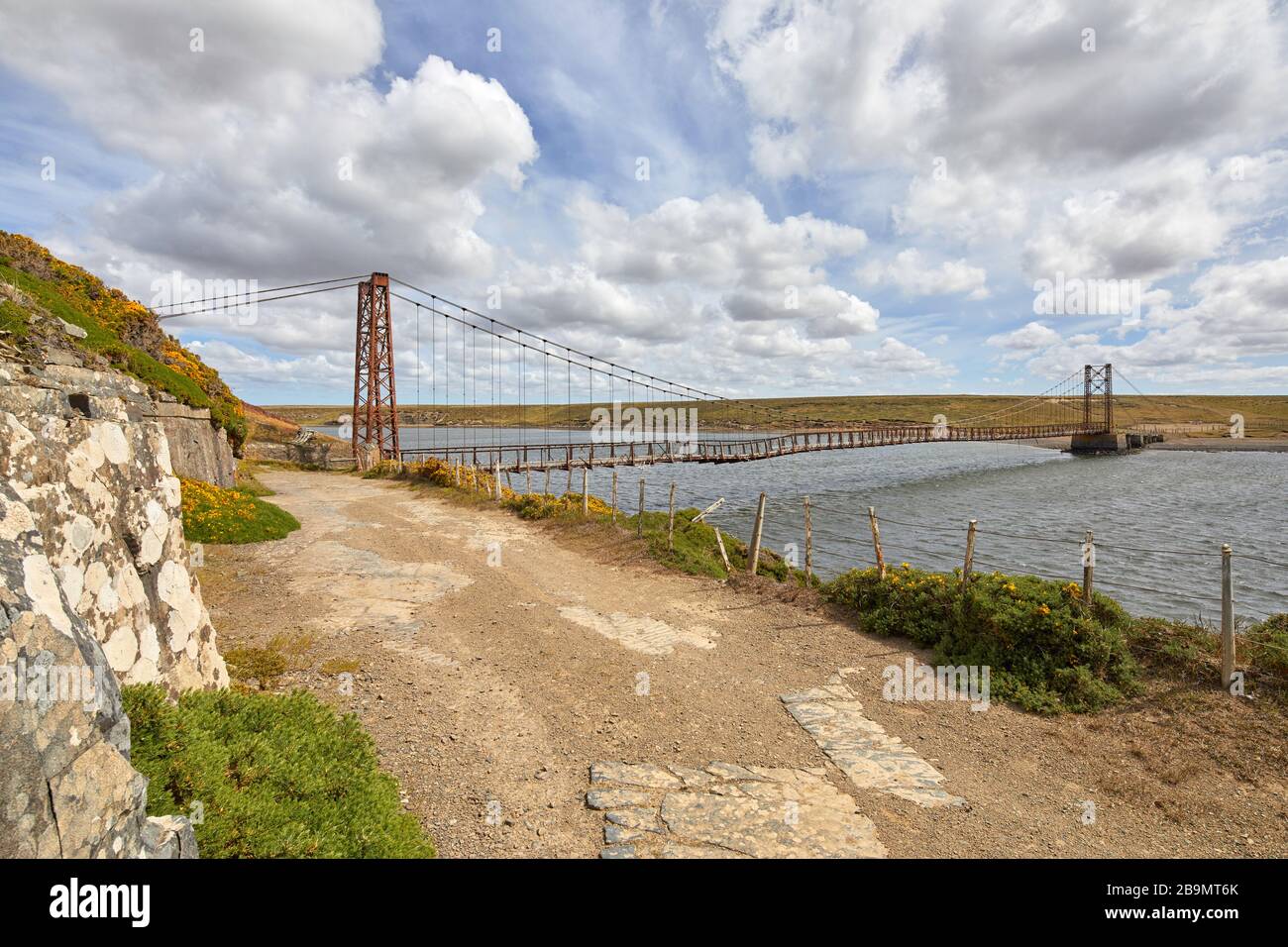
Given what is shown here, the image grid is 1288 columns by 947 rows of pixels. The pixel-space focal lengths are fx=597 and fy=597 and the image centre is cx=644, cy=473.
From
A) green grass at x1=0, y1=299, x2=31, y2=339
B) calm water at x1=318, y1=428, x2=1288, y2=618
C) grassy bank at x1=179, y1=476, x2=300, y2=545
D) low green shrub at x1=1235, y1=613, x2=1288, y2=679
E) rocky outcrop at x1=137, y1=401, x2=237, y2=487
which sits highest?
green grass at x1=0, y1=299, x2=31, y2=339

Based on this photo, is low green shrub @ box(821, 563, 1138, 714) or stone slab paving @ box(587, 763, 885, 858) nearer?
stone slab paving @ box(587, 763, 885, 858)

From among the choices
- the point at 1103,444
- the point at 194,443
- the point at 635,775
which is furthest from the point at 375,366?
the point at 1103,444

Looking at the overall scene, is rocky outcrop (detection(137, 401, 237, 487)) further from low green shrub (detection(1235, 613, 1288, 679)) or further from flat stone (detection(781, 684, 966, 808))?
low green shrub (detection(1235, 613, 1288, 679))

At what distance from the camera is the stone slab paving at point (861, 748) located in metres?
6.00

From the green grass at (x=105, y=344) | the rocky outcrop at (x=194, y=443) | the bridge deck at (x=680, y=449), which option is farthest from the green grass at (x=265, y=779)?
the bridge deck at (x=680, y=449)

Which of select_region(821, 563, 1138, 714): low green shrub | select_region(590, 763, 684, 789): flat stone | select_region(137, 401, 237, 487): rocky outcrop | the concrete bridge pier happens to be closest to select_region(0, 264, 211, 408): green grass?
select_region(137, 401, 237, 487): rocky outcrop

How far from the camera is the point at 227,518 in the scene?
51.0 ft

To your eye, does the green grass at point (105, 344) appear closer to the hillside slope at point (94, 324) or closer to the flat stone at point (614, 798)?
the hillside slope at point (94, 324)

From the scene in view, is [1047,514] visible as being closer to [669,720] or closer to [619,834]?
[669,720]

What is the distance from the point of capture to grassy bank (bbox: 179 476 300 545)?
1486cm

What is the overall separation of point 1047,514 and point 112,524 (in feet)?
144

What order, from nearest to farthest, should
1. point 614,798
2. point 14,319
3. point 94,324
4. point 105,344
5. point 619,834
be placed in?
point 619,834 → point 614,798 → point 14,319 → point 105,344 → point 94,324

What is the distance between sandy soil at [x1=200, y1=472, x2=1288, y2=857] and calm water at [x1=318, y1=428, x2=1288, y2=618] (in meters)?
3.03
